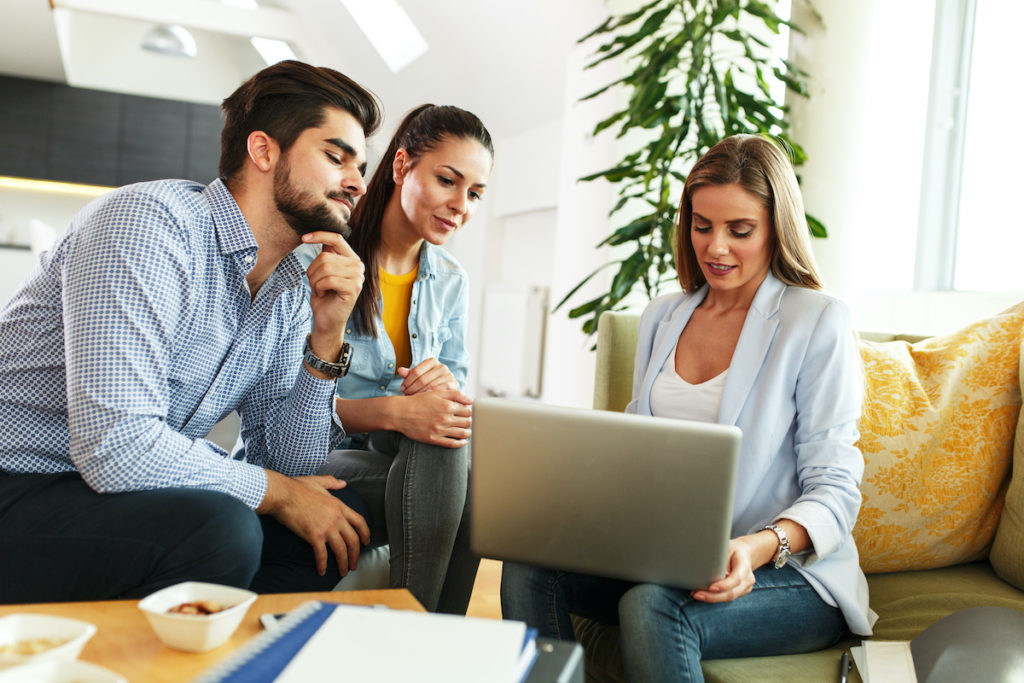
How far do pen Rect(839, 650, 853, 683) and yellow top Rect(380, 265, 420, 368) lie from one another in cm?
100

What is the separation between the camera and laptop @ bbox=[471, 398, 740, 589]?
42.4 inches

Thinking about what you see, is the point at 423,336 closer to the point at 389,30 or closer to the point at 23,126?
the point at 389,30

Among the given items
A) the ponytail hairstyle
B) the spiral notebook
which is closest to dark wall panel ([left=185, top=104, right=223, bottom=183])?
the ponytail hairstyle

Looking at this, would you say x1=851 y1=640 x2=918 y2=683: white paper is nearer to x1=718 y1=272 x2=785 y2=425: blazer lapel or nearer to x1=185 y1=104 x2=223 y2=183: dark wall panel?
x1=718 y1=272 x2=785 y2=425: blazer lapel

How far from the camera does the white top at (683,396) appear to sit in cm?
150

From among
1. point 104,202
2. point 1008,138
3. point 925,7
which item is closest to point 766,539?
point 104,202

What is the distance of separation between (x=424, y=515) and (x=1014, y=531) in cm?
100

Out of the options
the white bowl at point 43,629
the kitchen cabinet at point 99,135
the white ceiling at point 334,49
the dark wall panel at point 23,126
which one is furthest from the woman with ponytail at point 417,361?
the dark wall panel at point 23,126

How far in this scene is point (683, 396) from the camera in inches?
60.4

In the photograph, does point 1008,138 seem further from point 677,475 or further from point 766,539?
point 677,475

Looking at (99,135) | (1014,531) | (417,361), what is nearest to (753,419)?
(1014,531)

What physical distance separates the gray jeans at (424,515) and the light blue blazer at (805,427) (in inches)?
19.1

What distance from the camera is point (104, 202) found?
51.7 inches

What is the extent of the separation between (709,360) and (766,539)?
395mm
